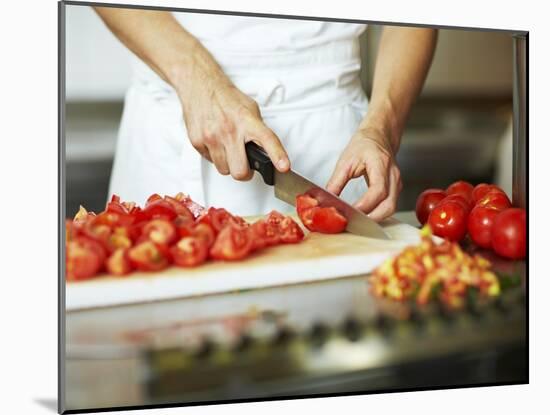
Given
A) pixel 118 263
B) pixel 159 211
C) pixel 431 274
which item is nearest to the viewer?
pixel 118 263

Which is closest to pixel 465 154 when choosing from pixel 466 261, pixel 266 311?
pixel 466 261

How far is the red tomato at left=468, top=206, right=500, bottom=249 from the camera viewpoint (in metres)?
1.81

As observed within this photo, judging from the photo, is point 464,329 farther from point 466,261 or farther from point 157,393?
point 157,393

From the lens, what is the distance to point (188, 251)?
1.58m

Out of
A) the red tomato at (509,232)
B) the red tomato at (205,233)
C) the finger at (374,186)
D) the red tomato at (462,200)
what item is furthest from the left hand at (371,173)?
the red tomato at (205,233)

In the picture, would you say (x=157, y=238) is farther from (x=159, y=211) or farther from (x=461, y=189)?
(x=461, y=189)

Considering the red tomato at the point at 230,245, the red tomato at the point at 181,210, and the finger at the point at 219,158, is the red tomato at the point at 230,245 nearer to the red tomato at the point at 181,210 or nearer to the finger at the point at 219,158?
the red tomato at the point at 181,210

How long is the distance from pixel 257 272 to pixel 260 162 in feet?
0.81

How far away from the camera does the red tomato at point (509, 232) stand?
71.7 inches

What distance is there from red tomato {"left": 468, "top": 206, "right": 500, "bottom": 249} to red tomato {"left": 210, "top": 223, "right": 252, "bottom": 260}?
0.47m

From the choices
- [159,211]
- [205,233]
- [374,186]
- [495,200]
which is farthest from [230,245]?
[495,200]

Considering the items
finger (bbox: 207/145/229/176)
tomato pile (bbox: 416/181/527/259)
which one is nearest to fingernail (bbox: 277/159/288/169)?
finger (bbox: 207/145/229/176)

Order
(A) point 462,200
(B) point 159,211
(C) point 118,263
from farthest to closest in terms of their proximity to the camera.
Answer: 1. (A) point 462,200
2. (B) point 159,211
3. (C) point 118,263

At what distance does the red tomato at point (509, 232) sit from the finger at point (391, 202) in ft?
0.66
